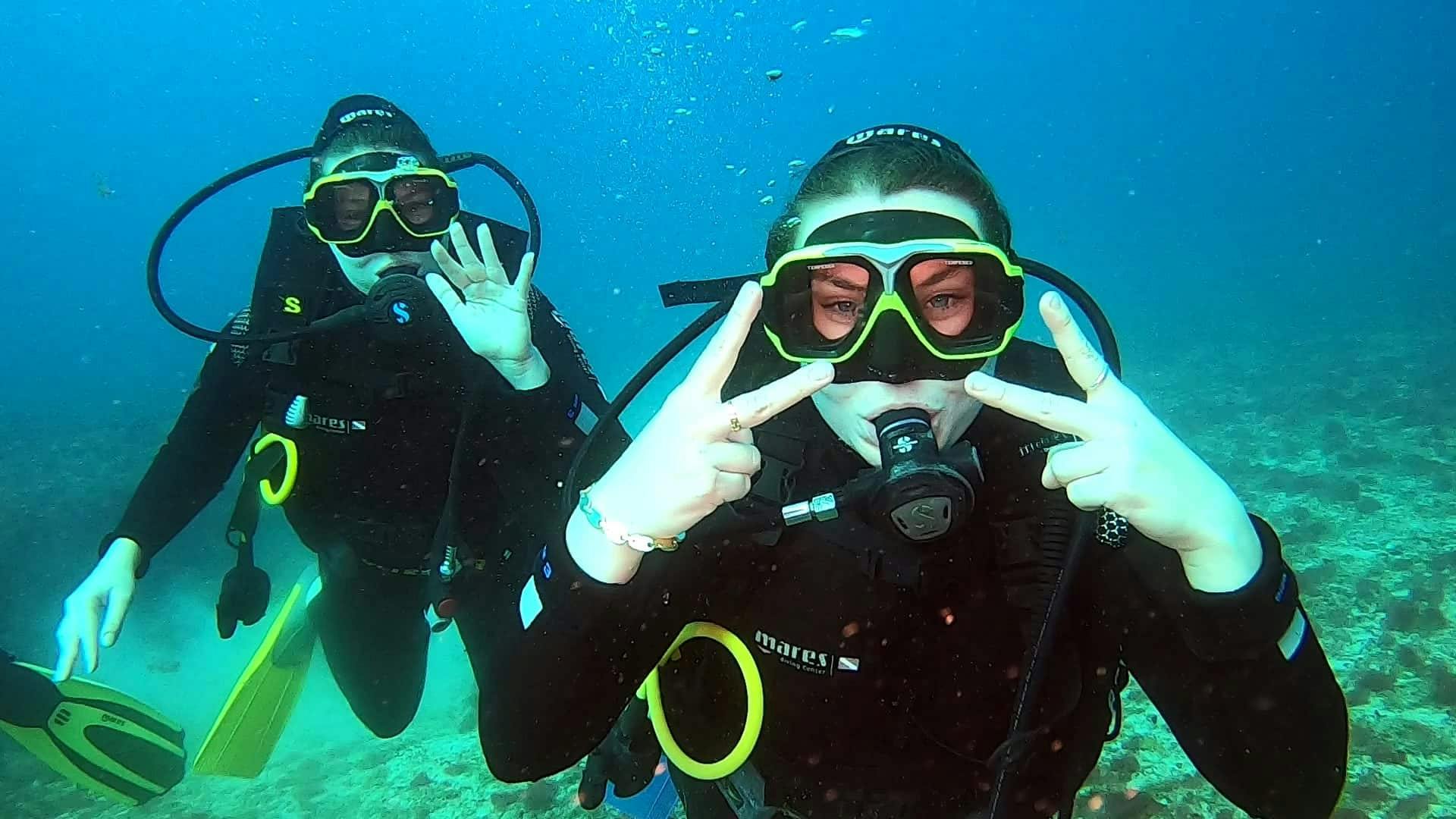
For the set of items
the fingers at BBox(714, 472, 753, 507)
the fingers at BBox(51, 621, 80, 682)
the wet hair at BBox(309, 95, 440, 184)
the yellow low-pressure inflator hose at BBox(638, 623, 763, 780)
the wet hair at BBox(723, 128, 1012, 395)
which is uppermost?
the wet hair at BBox(309, 95, 440, 184)

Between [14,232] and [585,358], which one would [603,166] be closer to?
[14,232]

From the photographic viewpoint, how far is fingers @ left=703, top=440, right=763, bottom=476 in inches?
69.7

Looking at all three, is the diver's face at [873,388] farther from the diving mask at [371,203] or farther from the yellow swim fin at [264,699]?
the yellow swim fin at [264,699]

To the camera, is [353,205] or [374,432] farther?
[374,432]

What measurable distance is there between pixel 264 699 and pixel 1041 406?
636cm

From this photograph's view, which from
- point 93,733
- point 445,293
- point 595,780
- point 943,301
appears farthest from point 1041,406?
point 93,733

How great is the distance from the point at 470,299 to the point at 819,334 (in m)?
2.33

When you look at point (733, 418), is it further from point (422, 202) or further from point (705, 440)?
point (422, 202)

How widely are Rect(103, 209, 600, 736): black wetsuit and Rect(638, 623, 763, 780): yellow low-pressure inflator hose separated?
1948mm

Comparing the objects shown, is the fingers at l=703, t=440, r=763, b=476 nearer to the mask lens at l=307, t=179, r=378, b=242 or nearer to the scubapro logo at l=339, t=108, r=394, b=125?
the mask lens at l=307, t=179, r=378, b=242

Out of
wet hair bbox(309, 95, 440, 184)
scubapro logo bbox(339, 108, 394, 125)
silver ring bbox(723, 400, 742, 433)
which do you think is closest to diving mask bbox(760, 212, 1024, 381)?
silver ring bbox(723, 400, 742, 433)

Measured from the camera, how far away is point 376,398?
4348 millimetres

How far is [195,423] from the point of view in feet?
15.0

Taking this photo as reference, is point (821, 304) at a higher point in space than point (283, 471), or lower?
lower
